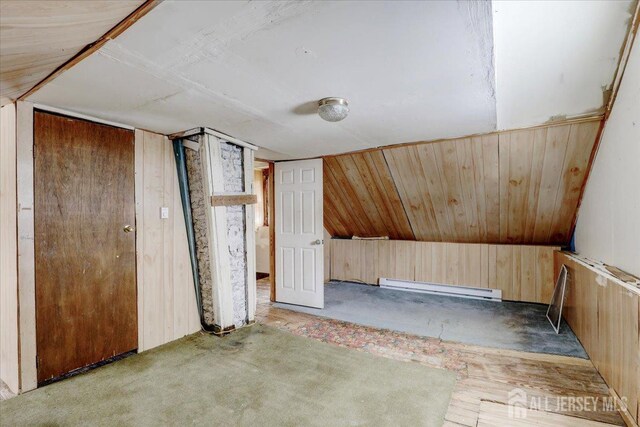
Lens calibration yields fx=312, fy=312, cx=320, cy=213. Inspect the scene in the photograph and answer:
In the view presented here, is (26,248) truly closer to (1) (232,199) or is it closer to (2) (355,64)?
(1) (232,199)

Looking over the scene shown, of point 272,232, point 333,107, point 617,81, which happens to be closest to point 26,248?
point 333,107

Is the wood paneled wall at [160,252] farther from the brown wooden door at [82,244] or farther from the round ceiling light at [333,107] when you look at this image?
the round ceiling light at [333,107]

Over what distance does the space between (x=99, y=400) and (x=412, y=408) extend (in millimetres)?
2130

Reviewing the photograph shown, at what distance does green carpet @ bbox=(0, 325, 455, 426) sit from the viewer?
6.43ft

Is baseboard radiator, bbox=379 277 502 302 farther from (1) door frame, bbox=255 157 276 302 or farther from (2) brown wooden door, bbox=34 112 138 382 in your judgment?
(2) brown wooden door, bbox=34 112 138 382

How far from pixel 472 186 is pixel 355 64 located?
2.78m

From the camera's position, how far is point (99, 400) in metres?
2.15

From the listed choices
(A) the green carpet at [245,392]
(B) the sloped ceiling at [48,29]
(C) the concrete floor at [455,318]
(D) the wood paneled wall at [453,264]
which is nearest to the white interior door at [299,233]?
(C) the concrete floor at [455,318]

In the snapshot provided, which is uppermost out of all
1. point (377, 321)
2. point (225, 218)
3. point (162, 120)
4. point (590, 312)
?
point (162, 120)

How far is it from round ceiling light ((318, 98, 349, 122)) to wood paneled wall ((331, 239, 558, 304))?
3538 mm

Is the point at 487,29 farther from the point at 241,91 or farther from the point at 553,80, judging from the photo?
the point at 241,91

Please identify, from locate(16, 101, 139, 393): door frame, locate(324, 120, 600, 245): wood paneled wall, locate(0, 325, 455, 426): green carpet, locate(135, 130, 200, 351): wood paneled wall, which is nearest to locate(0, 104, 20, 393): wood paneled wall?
locate(16, 101, 139, 393): door frame

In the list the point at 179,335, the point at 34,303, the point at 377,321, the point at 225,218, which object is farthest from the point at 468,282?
the point at 34,303

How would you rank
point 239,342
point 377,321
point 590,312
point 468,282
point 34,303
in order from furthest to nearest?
point 468,282
point 377,321
point 239,342
point 590,312
point 34,303
